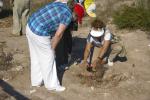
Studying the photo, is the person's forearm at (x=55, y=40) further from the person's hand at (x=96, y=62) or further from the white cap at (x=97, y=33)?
the person's hand at (x=96, y=62)

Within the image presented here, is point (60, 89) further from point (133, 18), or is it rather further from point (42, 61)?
point (133, 18)

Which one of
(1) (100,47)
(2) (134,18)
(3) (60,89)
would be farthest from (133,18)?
(3) (60,89)

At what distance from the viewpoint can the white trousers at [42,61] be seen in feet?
25.3

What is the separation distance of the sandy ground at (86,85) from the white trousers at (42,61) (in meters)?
0.17

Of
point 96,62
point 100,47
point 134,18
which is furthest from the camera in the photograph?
point 134,18

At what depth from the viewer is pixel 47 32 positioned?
7707 mm

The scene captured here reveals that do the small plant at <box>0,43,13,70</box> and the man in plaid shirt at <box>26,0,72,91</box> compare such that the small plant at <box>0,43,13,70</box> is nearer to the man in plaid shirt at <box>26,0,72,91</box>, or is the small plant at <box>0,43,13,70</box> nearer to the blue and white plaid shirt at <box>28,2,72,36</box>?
the man in plaid shirt at <box>26,0,72,91</box>

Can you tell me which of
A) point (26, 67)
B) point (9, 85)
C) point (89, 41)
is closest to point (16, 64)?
point (26, 67)

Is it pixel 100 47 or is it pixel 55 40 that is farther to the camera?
pixel 100 47

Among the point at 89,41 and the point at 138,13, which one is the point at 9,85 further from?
the point at 138,13

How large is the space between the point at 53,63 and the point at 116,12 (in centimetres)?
475

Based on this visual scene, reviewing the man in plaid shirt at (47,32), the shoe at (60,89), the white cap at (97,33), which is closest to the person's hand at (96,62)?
the white cap at (97,33)

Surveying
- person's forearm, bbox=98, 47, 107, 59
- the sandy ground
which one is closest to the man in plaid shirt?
the sandy ground

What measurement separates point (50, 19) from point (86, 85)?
153 cm
